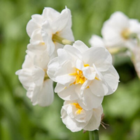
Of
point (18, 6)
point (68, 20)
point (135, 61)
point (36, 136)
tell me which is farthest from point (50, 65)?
point (18, 6)

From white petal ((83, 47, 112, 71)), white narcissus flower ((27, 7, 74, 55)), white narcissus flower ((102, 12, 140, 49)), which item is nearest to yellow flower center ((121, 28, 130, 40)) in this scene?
white narcissus flower ((102, 12, 140, 49))

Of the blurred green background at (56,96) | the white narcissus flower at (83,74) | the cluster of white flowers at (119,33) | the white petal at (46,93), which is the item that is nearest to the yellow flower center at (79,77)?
the white narcissus flower at (83,74)

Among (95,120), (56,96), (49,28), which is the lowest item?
(56,96)

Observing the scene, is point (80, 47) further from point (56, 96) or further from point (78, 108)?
point (56, 96)

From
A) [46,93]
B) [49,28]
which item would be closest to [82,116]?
[46,93]

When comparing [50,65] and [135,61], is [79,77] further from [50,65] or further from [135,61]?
[135,61]
